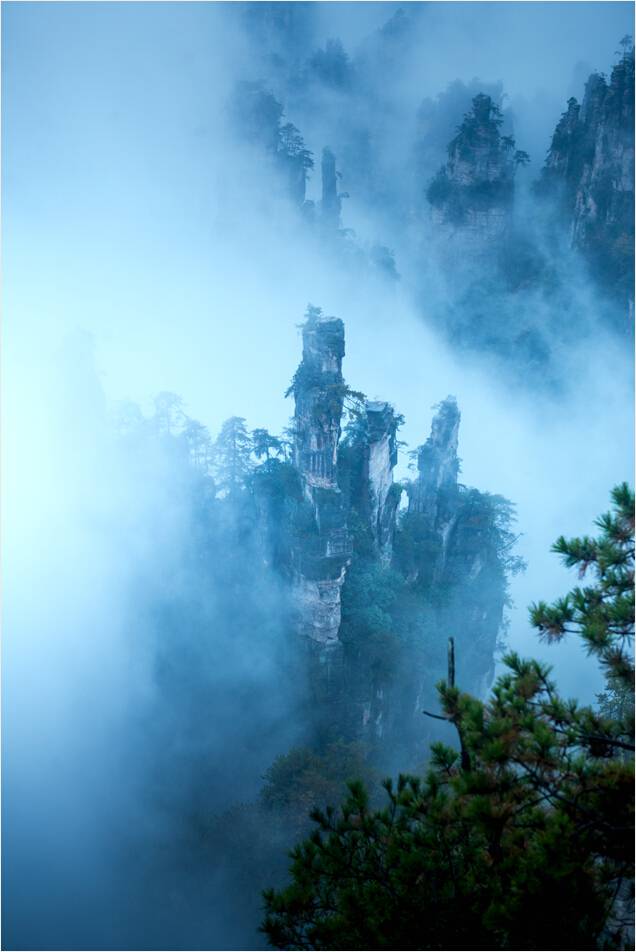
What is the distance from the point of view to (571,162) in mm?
42781

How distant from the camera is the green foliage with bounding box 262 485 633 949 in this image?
218 inches

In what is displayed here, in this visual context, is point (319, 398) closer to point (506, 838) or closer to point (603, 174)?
point (506, 838)

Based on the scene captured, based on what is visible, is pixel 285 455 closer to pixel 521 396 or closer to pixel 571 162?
pixel 521 396

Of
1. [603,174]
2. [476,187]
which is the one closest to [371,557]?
[476,187]

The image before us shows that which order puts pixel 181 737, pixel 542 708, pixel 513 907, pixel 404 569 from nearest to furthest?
pixel 513 907, pixel 542 708, pixel 181 737, pixel 404 569

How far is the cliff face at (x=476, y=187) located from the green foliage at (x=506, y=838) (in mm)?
40367

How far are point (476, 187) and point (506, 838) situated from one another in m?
42.9

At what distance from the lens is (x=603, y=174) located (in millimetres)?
39812

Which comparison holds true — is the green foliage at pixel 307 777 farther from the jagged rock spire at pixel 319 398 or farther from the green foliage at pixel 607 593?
the green foliage at pixel 607 593

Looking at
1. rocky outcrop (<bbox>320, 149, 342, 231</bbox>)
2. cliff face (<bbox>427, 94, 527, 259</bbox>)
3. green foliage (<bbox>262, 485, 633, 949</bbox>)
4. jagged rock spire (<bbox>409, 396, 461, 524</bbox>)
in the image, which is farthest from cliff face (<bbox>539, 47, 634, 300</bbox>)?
green foliage (<bbox>262, 485, 633, 949</bbox>)

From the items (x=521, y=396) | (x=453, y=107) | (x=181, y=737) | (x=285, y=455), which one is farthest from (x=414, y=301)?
(x=181, y=737)

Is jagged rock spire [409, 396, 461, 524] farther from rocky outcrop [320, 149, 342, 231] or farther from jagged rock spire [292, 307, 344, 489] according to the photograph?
rocky outcrop [320, 149, 342, 231]

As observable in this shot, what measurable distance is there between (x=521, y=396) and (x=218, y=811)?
3124cm

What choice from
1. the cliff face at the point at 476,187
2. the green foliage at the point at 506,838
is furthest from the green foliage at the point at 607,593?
the cliff face at the point at 476,187
